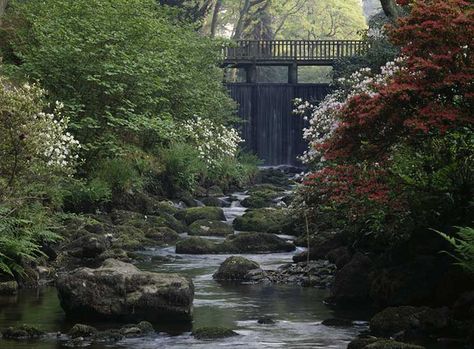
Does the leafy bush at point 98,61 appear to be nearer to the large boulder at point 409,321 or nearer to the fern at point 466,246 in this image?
the large boulder at point 409,321

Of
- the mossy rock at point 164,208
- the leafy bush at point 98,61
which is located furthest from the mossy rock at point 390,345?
the mossy rock at point 164,208

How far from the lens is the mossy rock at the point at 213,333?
47.9ft

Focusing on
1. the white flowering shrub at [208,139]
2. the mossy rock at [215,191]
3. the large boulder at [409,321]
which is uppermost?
the white flowering shrub at [208,139]

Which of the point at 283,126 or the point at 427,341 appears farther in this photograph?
the point at 283,126

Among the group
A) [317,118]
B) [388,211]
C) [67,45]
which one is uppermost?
[67,45]

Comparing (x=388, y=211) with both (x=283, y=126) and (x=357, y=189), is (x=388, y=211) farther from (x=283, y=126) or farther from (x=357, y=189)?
(x=283, y=126)

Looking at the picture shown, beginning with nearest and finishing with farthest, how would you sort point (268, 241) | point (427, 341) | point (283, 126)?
point (427, 341)
point (268, 241)
point (283, 126)

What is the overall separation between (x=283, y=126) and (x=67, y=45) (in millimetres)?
23573

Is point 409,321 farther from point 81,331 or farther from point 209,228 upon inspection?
point 209,228

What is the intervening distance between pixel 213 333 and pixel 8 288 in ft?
16.6

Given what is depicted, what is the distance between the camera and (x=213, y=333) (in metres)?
14.7

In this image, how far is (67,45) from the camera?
2620 centimetres

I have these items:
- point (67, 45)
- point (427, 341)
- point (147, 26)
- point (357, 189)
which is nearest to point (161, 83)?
point (147, 26)

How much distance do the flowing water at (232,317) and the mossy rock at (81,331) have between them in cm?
14
